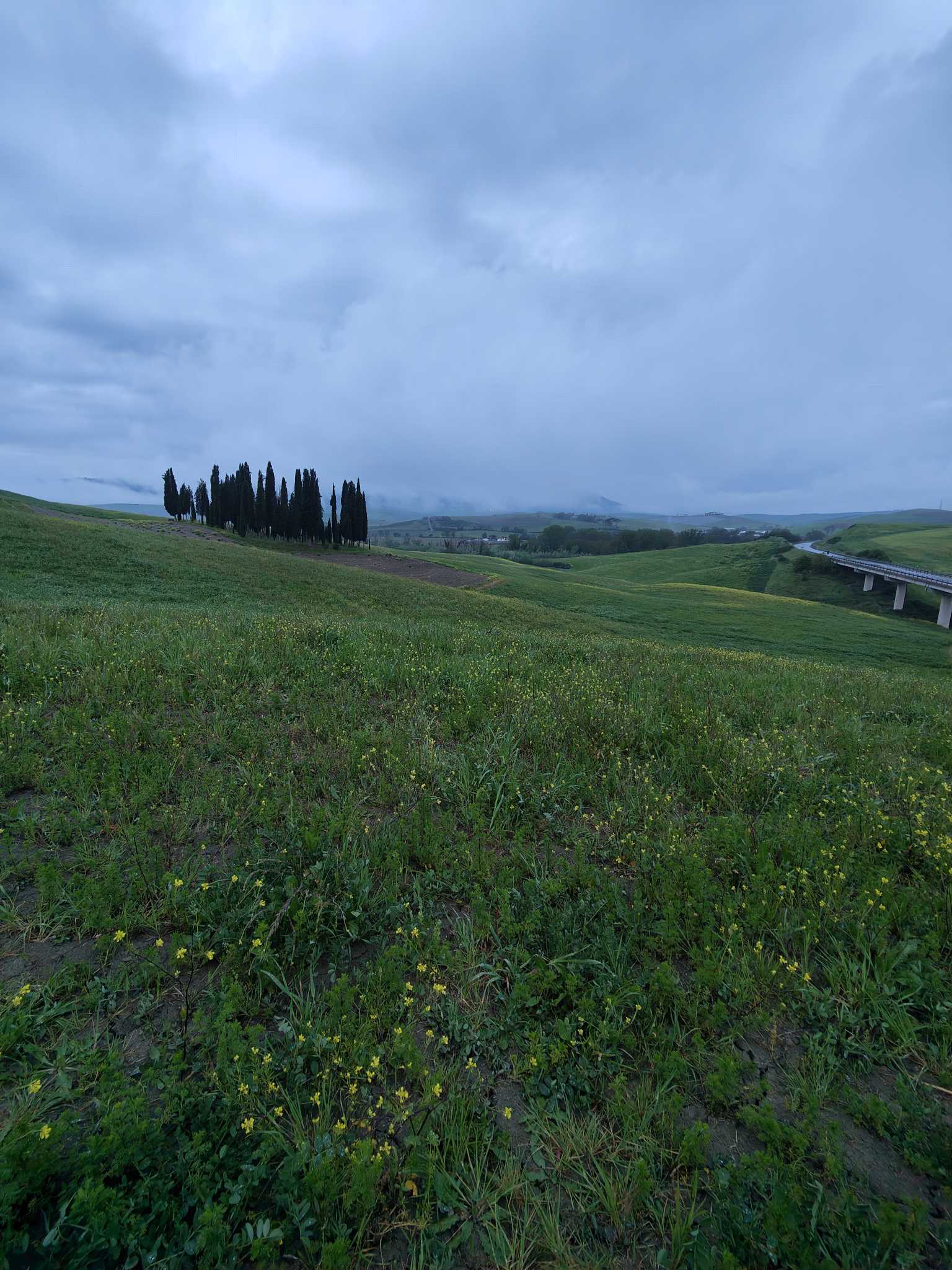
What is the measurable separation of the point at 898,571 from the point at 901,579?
4.62m

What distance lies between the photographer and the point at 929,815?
5.11 meters

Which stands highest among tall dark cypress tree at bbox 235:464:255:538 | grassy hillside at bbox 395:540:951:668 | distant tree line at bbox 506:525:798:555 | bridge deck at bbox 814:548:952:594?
tall dark cypress tree at bbox 235:464:255:538

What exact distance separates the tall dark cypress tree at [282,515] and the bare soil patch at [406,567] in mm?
10872

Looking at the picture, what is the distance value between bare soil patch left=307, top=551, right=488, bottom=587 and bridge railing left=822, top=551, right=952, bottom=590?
169 feet

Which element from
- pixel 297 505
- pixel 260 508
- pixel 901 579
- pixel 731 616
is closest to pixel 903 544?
pixel 901 579

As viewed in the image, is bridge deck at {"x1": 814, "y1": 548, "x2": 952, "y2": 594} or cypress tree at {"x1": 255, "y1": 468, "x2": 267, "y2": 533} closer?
bridge deck at {"x1": 814, "y1": 548, "x2": 952, "y2": 594}

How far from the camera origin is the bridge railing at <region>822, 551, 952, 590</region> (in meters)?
59.6

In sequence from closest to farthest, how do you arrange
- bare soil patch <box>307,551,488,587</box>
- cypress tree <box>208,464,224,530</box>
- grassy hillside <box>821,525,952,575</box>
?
bare soil patch <box>307,551,488,587</box> → cypress tree <box>208,464,224,530</box> → grassy hillside <box>821,525,952,575</box>

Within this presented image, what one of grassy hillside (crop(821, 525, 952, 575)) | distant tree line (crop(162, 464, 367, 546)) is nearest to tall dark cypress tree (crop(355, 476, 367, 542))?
distant tree line (crop(162, 464, 367, 546))

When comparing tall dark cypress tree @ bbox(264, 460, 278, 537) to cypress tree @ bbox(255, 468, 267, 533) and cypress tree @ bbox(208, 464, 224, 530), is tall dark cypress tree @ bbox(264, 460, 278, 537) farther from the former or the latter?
cypress tree @ bbox(208, 464, 224, 530)

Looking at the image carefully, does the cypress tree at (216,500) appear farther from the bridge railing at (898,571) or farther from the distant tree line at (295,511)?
the bridge railing at (898,571)

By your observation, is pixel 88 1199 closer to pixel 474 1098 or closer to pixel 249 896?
pixel 474 1098

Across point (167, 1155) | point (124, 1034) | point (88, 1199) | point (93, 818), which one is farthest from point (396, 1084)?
point (93, 818)

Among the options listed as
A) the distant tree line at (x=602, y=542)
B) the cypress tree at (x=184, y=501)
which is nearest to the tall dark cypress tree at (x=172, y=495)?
the cypress tree at (x=184, y=501)
